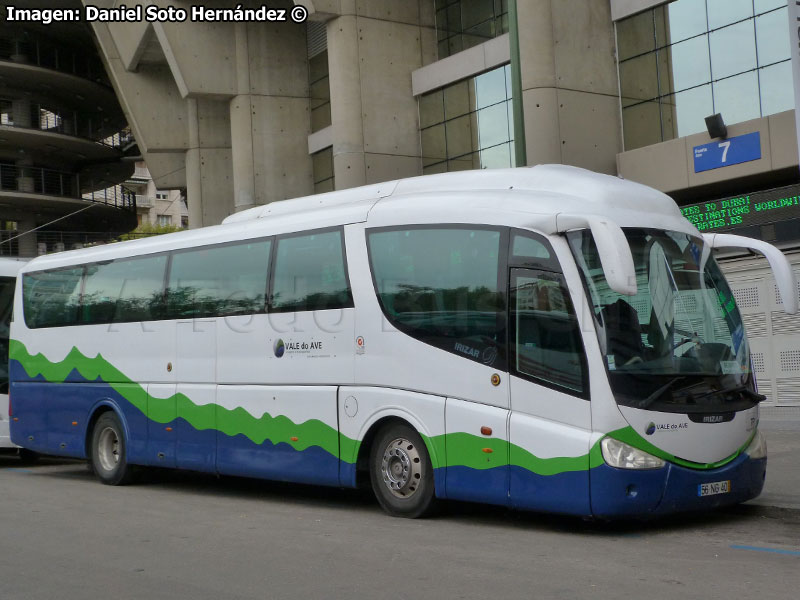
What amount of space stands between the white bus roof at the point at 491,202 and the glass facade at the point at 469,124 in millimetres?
15453

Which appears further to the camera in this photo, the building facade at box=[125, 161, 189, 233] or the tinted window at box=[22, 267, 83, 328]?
the building facade at box=[125, 161, 189, 233]

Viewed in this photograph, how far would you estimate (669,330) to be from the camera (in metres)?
8.88

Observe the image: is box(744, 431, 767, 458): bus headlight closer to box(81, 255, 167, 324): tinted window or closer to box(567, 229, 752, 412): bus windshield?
box(567, 229, 752, 412): bus windshield

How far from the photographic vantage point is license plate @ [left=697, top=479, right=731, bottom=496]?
29.2 feet

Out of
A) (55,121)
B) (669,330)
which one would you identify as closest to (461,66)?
(669,330)

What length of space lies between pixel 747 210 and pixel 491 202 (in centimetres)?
1194

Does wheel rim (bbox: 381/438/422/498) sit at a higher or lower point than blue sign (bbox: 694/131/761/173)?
lower

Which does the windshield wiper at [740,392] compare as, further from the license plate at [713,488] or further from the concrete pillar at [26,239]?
the concrete pillar at [26,239]

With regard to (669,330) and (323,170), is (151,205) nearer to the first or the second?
(323,170)

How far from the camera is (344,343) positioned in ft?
35.6

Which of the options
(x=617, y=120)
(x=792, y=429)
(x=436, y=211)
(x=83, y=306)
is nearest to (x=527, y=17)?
(x=617, y=120)

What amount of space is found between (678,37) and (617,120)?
2.17m

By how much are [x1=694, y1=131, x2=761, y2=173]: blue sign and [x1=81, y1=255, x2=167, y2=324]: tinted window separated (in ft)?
37.9

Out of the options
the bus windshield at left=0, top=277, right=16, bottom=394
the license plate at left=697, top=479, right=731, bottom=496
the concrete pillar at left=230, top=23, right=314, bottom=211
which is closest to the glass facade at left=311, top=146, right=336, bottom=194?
the concrete pillar at left=230, top=23, right=314, bottom=211
